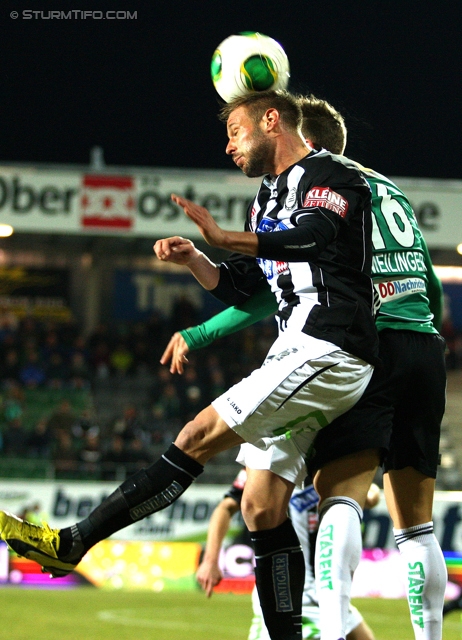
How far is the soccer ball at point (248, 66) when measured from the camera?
3.69 meters

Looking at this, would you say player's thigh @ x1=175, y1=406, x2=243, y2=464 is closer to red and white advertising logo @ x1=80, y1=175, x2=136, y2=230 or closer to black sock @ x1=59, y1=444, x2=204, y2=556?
black sock @ x1=59, y1=444, x2=204, y2=556

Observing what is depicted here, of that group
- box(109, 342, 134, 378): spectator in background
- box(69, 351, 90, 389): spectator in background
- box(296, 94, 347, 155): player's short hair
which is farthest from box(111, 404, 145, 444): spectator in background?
box(296, 94, 347, 155): player's short hair

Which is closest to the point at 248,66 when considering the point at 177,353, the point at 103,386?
the point at 177,353

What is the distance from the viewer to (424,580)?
3555 mm

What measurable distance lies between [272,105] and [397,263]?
30.6 inches

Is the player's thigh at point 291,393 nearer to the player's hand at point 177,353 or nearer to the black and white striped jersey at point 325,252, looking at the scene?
the black and white striped jersey at point 325,252

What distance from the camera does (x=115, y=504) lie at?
3275 mm

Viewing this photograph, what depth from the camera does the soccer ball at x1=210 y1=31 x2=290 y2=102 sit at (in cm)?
369

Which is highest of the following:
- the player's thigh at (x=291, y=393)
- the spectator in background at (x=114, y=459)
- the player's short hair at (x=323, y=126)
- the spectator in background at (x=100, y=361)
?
the spectator in background at (x=100, y=361)

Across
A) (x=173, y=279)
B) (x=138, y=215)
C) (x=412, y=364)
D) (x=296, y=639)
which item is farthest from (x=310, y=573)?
(x=173, y=279)

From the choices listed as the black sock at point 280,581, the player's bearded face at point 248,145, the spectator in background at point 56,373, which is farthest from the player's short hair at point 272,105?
the spectator in background at point 56,373

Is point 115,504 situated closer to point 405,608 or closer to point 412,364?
point 412,364

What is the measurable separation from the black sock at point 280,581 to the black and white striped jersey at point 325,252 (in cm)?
76

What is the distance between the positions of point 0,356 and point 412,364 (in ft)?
57.6
